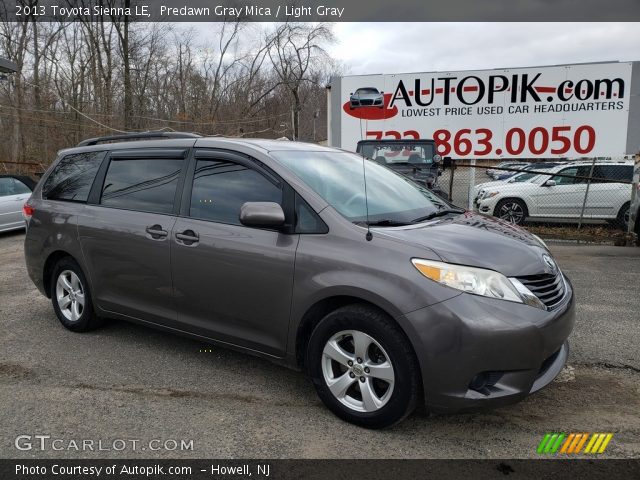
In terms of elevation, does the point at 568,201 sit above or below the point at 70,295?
above

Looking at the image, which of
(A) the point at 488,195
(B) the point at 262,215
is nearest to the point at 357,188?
(B) the point at 262,215

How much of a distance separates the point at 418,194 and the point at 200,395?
2257 millimetres

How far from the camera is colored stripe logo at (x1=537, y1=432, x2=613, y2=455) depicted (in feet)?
9.06

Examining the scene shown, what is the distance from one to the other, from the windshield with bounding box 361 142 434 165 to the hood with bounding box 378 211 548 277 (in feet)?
22.4

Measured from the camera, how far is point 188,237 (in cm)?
363

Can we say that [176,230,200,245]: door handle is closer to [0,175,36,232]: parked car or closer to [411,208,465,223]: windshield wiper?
[411,208,465,223]: windshield wiper

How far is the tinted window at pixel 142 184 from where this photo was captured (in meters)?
3.91

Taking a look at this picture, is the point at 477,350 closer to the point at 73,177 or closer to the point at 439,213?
the point at 439,213

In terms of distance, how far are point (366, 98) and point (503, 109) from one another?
3.46 meters

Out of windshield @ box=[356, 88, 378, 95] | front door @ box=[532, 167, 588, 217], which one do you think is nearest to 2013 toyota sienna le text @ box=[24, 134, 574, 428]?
front door @ box=[532, 167, 588, 217]

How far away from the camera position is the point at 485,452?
9.06ft

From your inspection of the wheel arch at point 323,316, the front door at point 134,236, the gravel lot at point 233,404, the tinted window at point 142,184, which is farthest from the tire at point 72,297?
the wheel arch at point 323,316

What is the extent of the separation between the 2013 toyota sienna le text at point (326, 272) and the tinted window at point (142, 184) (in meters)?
0.01

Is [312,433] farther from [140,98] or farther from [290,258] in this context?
[140,98]
